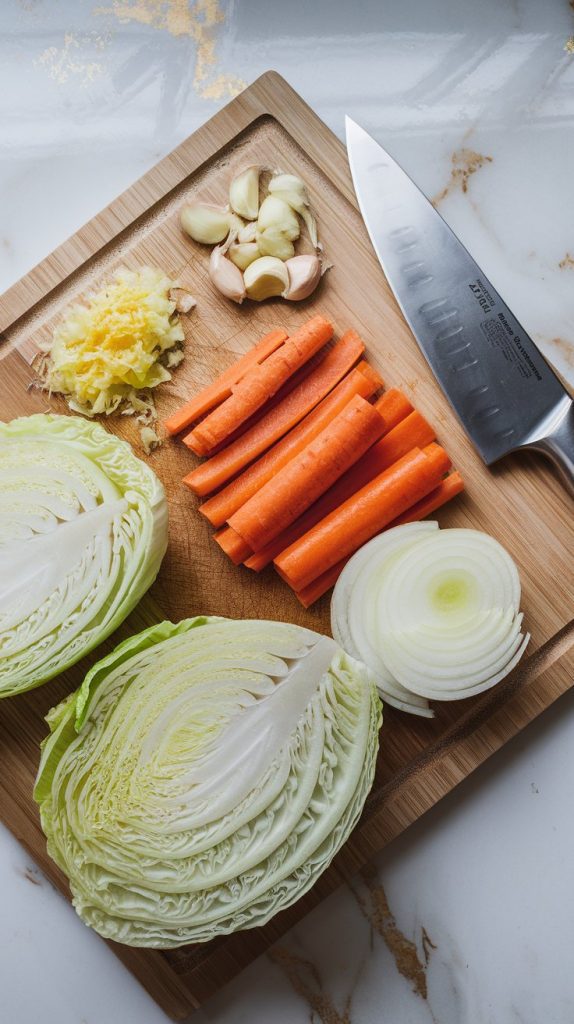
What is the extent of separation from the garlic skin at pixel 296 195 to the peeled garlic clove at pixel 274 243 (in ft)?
0.28

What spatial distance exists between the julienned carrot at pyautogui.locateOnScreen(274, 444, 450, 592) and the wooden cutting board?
14 cm

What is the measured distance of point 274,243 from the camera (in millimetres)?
2721

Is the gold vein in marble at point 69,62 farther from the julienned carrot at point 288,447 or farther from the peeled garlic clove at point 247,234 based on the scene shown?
the julienned carrot at point 288,447

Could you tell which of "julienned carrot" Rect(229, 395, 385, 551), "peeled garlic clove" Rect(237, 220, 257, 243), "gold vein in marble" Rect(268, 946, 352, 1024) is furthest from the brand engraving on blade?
"gold vein in marble" Rect(268, 946, 352, 1024)

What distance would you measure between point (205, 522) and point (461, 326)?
998mm

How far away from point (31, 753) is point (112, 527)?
31.4 inches

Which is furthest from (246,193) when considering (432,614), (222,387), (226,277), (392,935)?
(392,935)

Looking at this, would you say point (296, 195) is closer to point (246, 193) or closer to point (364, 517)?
point (246, 193)

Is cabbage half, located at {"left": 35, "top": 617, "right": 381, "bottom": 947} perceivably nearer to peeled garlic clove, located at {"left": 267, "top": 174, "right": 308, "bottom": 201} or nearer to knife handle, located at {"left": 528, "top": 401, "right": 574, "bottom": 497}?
knife handle, located at {"left": 528, "top": 401, "right": 574, "bottom": 497}

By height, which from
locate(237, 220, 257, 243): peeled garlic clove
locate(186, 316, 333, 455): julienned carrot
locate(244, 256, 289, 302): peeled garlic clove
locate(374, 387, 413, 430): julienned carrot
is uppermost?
locate(237, 220, 257, 243): peeled garlic clove

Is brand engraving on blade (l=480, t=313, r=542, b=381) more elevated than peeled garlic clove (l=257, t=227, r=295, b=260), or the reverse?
peeled garlic clove (l=257, t=227, r=295, b=260)

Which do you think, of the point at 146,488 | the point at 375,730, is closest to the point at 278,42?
the point at 146,488

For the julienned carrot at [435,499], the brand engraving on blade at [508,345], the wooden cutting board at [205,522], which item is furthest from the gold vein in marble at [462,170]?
the julienned carrot at [435,499]

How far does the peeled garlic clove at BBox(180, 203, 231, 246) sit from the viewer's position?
274 cm
